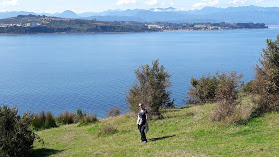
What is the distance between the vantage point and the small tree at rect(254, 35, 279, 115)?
52.1 feet

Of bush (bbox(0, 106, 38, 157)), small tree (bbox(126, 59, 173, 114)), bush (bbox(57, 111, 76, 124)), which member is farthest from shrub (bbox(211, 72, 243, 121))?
bush (bbox(57, 111, 76, 124))

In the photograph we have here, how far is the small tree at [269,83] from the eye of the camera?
1588 cm

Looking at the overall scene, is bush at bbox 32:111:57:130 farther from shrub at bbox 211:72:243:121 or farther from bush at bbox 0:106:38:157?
shrub at bbox 211:72:243:121

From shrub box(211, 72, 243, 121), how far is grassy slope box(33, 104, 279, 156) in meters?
0.67

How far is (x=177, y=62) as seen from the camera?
83125 mm

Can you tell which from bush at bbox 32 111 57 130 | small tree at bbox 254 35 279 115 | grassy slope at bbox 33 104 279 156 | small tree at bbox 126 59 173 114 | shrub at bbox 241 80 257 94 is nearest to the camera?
grassy slope at bbox 33 104 279 156

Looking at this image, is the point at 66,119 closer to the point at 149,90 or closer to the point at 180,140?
the point at 149,90

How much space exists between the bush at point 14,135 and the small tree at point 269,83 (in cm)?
1239

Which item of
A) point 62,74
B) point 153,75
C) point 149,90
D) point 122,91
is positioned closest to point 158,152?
point 149,90

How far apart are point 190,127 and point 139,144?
365 centimetres

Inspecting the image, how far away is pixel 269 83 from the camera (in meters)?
15.9

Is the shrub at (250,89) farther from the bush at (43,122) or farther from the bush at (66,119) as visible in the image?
the bush at (43,122)

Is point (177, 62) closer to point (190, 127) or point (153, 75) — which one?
point (153, 75)

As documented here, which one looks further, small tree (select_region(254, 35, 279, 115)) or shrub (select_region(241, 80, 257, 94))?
shrub (select_region(241, 80, 257, 94))
